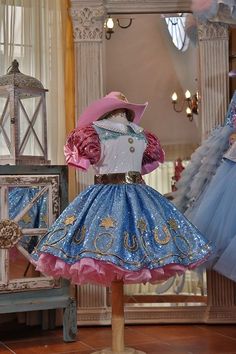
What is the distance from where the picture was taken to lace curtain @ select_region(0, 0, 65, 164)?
3.80 m

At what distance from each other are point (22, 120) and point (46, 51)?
0.61 metres

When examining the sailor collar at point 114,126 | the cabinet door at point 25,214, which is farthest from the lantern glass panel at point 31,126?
the sailor collar at point 114,126

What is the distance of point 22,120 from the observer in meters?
3.43

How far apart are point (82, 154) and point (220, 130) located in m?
1.08

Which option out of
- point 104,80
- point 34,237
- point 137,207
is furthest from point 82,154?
point 104,80

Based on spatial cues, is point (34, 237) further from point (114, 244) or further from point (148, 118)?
point (148, 118)

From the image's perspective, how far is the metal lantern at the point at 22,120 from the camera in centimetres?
336

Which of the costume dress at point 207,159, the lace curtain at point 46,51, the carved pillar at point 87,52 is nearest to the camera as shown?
the costume dress at point 207,159

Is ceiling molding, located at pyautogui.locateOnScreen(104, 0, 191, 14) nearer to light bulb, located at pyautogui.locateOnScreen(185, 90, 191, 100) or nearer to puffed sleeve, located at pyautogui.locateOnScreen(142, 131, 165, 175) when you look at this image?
light bulb, located at pyautogui.locateOnScreen(185, 90, 191, 100)

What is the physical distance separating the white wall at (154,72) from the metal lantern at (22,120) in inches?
23.0

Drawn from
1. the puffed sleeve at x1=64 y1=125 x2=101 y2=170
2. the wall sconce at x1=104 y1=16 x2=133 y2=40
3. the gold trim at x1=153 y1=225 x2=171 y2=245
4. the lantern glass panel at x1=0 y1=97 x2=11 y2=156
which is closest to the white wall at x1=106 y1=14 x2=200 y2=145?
the wall sconce at x1=104 y1=16 x2=133 y2=40

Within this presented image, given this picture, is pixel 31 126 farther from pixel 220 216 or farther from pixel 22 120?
pixel 220 216

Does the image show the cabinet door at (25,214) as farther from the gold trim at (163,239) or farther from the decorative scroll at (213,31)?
the decorative scroll at (213,31)

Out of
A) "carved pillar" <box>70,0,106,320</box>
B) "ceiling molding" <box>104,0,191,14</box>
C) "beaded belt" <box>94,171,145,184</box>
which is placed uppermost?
"ceiling molding" <box>104,0,191,14</box>
